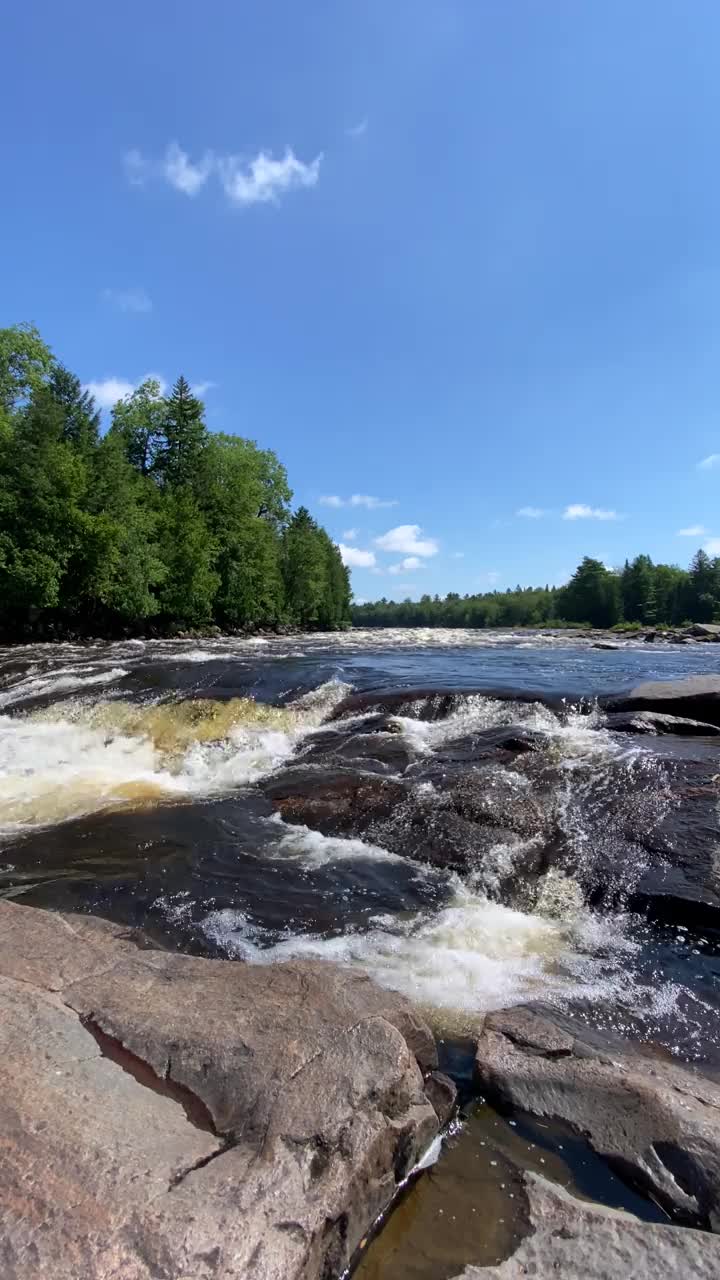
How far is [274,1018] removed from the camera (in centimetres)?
337

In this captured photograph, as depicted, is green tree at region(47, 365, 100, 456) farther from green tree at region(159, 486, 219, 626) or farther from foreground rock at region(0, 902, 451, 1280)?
foreground rock at region(0, 902, 451, 1280)

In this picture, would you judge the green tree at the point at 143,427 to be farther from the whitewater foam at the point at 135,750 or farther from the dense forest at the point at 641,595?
the dense forest at the point at 641,595

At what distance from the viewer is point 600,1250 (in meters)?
2.38

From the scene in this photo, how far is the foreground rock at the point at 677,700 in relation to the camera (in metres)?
10.6

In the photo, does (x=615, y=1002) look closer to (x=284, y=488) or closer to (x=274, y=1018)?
(x=274, y=1018)

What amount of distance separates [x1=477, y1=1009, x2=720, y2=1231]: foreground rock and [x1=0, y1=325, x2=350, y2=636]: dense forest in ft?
90.4

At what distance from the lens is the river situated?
443 cm

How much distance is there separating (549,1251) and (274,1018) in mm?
1589

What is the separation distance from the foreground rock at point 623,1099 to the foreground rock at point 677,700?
8.04 meters

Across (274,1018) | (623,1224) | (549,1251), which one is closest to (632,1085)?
(623,1224)

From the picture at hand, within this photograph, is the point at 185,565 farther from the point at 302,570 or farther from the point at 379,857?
the point at 379,857

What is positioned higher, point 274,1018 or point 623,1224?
point 274,1018

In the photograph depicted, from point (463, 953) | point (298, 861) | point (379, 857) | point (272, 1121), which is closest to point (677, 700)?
point (379, 857)

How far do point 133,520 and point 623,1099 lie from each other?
111 ft
